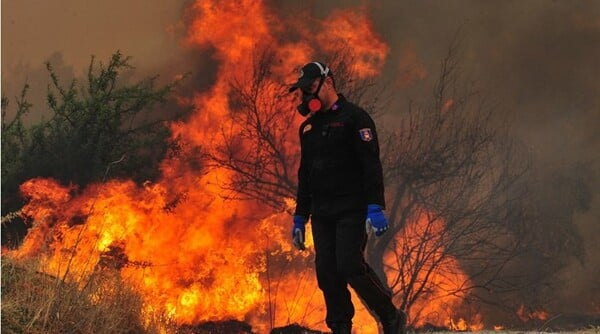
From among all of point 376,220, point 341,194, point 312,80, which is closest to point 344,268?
point 376,220

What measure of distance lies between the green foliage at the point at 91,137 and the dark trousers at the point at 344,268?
24.7ft

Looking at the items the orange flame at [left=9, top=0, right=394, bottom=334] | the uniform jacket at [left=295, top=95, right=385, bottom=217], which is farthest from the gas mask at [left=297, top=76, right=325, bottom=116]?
the orange flame at [left=9, top=0, right=394, bottom=334]

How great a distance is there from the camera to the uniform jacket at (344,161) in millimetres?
3504

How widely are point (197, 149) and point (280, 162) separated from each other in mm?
Result: 1721

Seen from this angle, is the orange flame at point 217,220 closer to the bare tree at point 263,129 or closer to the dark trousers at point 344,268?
the bare tree at point 263,129

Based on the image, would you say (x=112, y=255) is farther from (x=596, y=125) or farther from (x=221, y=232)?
(x=596, y=125)

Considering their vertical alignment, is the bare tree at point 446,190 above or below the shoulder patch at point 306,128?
above

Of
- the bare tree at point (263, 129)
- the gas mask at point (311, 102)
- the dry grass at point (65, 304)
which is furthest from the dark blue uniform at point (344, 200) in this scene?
the bare tree at point (263, 129)

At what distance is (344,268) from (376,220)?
360mm

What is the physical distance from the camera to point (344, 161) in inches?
141

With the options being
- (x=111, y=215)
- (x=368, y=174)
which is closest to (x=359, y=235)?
(x=368, y=174)

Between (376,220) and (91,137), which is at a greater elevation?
(91,137)

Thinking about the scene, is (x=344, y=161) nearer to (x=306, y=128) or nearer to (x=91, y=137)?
(x=306, y=128)

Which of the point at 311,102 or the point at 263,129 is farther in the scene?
the point at 263,129
